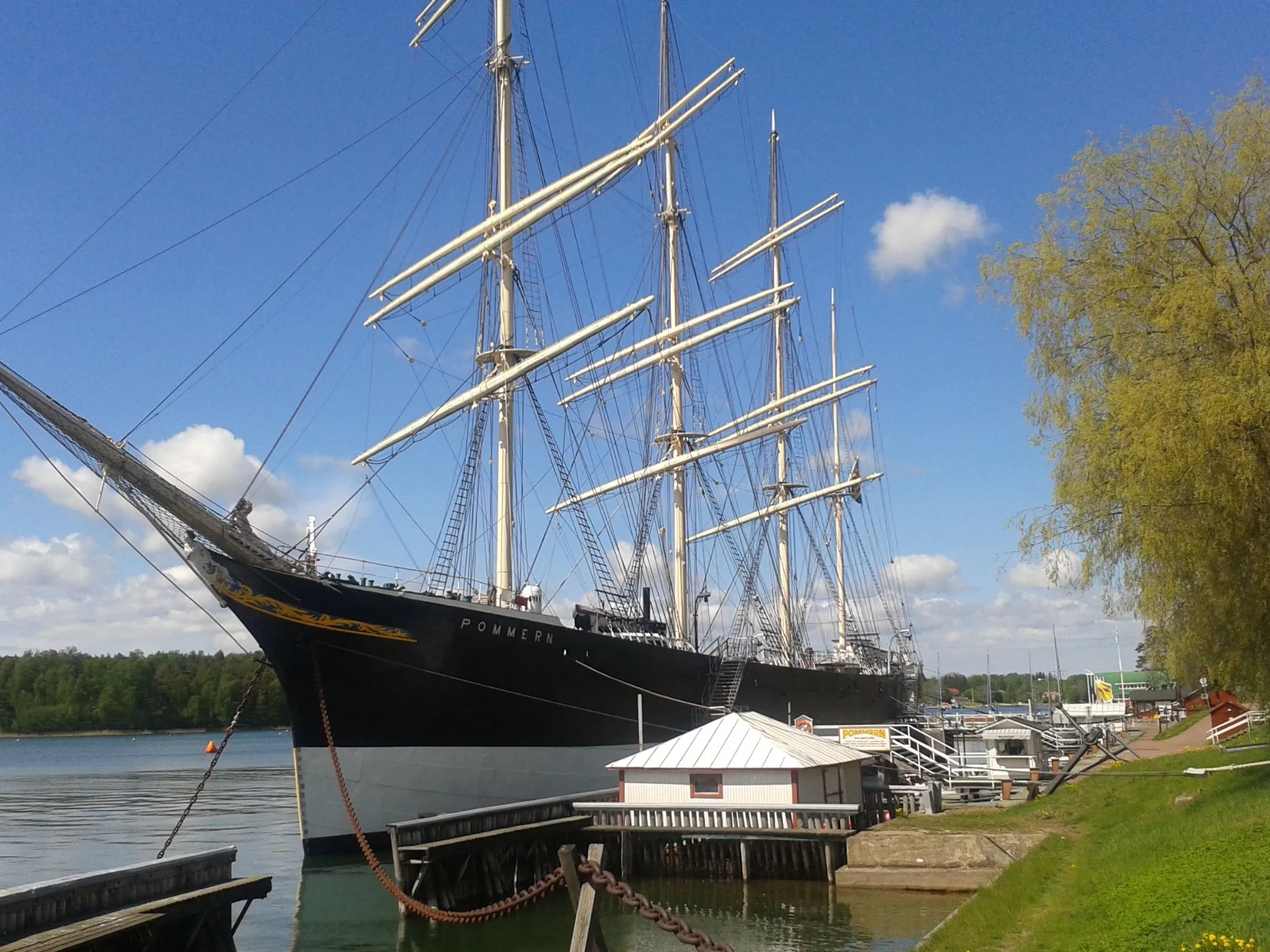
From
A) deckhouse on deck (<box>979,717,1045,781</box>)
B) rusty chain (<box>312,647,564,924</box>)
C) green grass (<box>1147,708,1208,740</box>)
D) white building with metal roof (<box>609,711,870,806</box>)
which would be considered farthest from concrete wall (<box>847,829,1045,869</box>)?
green grass (<box>1147,708,1208,740</box>)

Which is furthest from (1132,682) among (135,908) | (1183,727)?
(135,908)

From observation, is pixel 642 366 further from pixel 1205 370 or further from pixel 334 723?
pixel 1205 370

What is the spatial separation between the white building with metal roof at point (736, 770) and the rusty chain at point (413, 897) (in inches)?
99.4

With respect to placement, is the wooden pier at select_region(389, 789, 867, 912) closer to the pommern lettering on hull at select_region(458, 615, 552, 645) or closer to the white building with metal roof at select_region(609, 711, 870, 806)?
the white building with metal roof at select_region(609, 711, 870, 806)

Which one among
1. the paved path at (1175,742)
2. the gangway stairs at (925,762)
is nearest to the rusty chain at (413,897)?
the gangway stairs at (925,762)

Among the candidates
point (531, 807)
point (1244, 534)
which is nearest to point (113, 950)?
point (531, 807)

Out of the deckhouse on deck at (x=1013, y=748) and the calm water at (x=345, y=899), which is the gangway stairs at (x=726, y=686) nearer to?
the deckhouse on deck at (x=1013, y=748)

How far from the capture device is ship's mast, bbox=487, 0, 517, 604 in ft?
93.6

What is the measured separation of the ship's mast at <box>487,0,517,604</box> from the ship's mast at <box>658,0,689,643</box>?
1275 cm

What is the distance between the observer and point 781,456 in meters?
56.0

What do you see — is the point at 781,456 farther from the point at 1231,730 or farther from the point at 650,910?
the point at 650,910

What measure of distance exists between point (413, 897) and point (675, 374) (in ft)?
100

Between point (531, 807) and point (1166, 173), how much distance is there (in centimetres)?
1571

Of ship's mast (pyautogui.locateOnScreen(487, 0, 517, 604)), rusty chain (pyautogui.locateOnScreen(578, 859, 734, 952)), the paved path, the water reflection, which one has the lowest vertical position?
the water reflection
